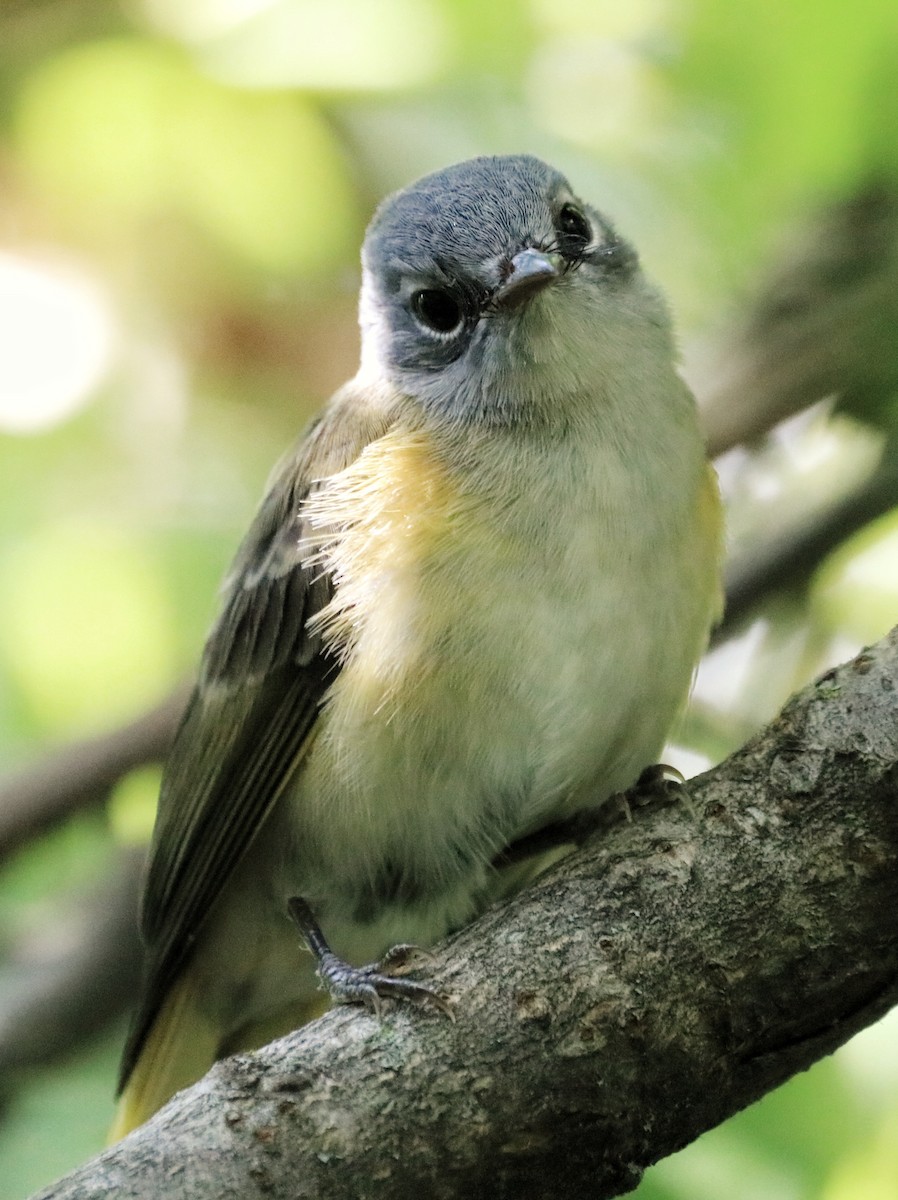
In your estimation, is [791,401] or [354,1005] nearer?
[354,1005]

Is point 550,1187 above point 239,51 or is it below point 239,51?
below

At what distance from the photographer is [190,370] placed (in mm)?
5105

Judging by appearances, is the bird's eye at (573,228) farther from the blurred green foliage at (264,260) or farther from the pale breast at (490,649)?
the pale breast at (490,649)

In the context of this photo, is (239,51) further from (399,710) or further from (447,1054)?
(447,1054)

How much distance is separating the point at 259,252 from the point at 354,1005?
9.89 ft

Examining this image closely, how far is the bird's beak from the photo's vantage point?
336 cm

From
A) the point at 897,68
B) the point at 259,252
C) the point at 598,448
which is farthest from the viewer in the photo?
the point at 259,252

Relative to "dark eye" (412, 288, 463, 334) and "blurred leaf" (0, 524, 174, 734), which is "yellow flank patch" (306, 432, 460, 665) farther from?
"blurred leaf" (0, 524, 174, 734)

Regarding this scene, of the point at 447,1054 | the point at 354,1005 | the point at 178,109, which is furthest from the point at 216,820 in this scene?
the point at 178,109

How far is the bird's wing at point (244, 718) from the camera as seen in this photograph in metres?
3.44

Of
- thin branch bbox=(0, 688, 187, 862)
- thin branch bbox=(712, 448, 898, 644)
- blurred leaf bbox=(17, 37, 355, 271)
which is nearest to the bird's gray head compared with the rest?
thin branch bbox=(712, 448, 898, 644)

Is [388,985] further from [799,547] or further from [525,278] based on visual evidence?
[799,547]

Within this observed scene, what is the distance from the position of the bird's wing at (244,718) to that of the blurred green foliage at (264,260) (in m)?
0.64

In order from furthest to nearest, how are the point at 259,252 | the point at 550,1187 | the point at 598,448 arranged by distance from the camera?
the point at 259,252 → the point at 598,448 → the point at 550,1187
